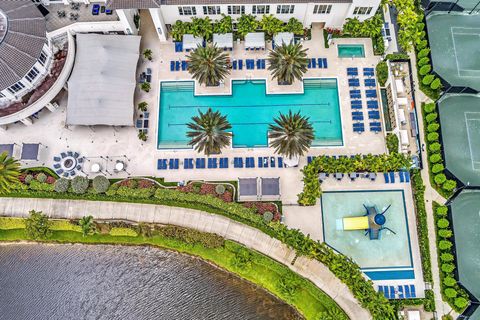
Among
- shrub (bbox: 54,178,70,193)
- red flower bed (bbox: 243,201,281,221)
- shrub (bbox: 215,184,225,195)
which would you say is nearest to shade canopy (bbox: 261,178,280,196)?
red flower bed (bbox: 243,201,281,221)

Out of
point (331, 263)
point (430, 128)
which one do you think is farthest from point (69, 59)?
point (430, 128)

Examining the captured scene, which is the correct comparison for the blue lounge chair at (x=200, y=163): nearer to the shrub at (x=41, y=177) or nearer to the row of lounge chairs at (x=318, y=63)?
the shrub at (x=41, y=177)

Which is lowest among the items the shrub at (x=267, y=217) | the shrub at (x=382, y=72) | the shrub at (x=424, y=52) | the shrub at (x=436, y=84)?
the shrub at (x=267, y=217)

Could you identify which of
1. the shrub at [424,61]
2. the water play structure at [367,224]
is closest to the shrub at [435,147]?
the water play structure at [367,224]

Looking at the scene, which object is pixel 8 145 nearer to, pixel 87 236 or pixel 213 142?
pixel 87 236

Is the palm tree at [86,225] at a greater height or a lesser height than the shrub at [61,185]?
lesser
